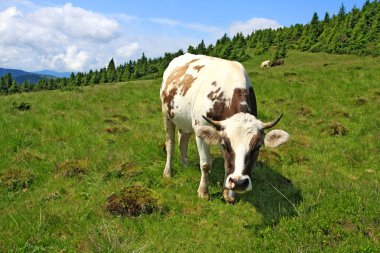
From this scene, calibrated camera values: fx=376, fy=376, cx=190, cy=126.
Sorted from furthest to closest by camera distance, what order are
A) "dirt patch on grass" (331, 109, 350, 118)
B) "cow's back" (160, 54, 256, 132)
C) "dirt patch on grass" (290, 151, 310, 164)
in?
"dirt patch on grass" (331, 109, 350, 118) → "dirt patch on grass" (290, 151, 310, 164) → "cow's back" (160, 54, 256, 132)

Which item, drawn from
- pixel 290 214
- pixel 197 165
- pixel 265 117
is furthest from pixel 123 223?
pixel 265 117

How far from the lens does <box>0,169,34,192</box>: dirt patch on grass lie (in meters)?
8.37

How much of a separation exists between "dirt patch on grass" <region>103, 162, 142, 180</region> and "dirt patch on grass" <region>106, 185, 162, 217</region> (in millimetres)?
1394

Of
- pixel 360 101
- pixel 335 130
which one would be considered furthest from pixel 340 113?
pixel 335 130

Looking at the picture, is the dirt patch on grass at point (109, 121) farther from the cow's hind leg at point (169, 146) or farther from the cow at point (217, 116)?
the cow's hind leg at point (169, 146)

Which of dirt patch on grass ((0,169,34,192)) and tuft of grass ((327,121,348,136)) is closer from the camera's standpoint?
dirt patch on grass ((0,169,34,192))

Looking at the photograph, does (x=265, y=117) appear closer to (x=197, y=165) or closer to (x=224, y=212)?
(x=197, y=165)

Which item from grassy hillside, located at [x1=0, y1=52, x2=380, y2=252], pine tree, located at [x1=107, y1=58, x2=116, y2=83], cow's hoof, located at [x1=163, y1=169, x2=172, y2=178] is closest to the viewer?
grassy hillside, located at [x1=0, y1=52, x2=380, y2=252]

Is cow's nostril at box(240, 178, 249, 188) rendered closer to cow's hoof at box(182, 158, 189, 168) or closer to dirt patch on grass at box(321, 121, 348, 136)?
cow's hoof at box(182, 158, 189, 168)

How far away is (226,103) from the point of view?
7465 mm

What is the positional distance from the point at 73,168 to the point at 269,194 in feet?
15.3

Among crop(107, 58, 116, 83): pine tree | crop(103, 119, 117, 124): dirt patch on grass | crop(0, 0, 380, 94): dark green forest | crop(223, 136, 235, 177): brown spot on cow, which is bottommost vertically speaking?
crop(103, 119, 117, 124): dirt patch on grass

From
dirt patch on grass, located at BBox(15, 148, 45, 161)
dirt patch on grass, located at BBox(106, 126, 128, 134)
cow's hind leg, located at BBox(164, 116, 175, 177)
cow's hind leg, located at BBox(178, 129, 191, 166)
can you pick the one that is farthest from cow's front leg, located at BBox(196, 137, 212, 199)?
dirt patch on grass, located at BBox(106, 126, 128, 134)

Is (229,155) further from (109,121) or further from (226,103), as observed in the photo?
(109,121)
